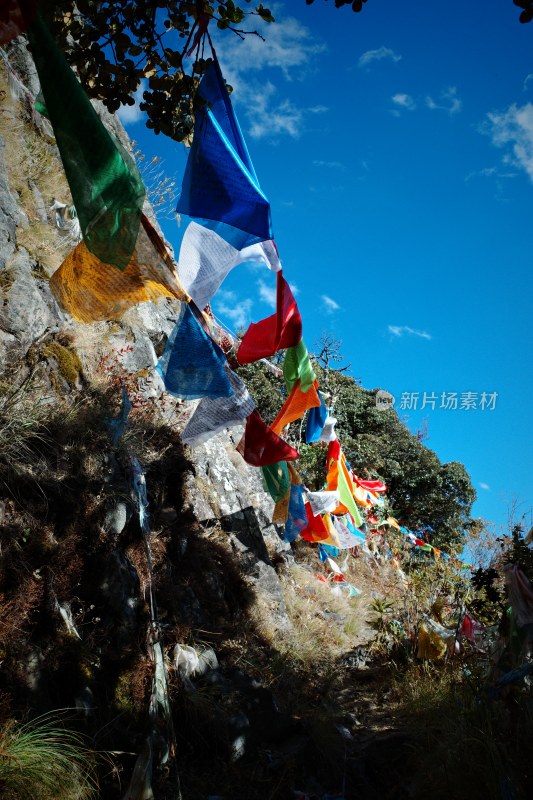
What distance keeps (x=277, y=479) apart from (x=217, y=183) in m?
3.57

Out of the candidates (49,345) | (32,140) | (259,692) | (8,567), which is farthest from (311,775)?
(32,140)

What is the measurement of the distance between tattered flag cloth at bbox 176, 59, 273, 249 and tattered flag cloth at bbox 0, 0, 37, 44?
113 cm

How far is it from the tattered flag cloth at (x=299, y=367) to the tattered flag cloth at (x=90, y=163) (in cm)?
219

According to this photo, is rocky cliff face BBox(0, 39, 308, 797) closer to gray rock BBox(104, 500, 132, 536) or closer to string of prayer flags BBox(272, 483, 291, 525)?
gray rock BBox(104, 500, 132, 536)

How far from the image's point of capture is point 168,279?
3633 millimetres

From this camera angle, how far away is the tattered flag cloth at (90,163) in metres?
2.67

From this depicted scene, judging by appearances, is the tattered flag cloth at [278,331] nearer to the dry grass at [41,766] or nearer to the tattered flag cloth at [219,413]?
the tattered flag cloth at [219,413]

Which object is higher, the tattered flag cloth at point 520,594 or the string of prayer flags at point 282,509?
the string of prayer flags at point 282,509

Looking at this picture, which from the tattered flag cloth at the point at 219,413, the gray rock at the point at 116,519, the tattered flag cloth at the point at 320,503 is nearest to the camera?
A: the tattered flag cloth at the point at 219,413

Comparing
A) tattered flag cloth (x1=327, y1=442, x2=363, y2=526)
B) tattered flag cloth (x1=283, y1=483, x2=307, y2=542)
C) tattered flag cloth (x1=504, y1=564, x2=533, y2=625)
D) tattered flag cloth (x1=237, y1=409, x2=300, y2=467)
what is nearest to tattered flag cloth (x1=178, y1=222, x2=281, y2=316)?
tattered flag cloth (x1=237, y1=409, x2=300, y2=467)

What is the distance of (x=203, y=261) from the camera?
13.2ft

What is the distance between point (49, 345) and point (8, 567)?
9.49ft

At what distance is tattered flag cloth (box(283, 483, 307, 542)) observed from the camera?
6785mm

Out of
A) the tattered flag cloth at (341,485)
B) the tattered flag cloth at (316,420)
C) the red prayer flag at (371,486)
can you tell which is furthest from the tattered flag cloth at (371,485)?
the tattered flag cloth at (316,420)
